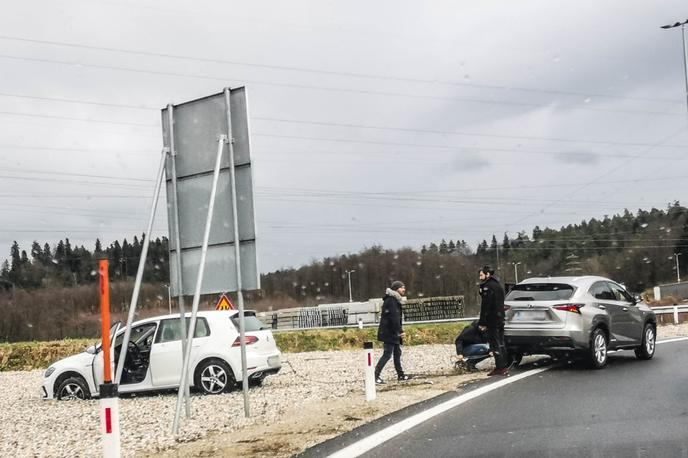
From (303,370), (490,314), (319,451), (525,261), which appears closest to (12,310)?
(525,261)

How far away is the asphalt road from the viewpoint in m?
6.61

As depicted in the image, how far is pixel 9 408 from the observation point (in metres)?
13.7

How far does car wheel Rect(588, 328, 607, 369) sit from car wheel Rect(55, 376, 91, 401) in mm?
9094

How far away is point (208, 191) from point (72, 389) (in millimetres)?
5654

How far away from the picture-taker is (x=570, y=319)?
13305 millimetres

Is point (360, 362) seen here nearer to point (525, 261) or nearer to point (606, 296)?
point (606, 296)

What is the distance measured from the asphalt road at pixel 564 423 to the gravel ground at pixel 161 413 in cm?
138

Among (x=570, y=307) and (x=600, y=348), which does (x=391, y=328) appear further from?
(x=600, y=348)

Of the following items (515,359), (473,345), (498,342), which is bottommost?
(515,359)

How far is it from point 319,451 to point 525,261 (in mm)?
49925

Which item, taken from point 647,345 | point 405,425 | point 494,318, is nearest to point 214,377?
point 494,318

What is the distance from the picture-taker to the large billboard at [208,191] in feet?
33.5

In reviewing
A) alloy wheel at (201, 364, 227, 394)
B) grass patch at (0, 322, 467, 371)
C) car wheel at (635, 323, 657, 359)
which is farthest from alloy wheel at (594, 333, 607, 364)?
grass patch at (0, 322, 467, 371)

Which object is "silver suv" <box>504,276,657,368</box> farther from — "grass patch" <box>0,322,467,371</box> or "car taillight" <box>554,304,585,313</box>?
"grass patch" <box>0,322,467,371</box>
